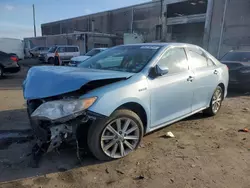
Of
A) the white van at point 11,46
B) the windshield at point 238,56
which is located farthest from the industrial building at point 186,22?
the white van at point 11,46

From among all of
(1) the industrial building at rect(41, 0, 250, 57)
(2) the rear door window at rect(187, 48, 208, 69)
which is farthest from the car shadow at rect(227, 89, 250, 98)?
(1) the industrial building at rect(41, 0, 250, 57)

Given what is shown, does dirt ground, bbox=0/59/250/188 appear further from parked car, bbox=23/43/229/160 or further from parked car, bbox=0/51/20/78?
parked car, bbox=0/51/20/78

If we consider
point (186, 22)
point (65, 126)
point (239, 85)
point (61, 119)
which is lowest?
point (239, 85)

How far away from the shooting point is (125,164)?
318 cm

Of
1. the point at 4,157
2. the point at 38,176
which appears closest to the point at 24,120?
the point at 4,157

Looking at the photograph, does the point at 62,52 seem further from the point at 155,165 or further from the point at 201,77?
the point at 155,165

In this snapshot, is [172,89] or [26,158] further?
[172,89]

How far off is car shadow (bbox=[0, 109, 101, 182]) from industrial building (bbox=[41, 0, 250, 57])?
20.7 meters

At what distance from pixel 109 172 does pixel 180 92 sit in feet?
6.05

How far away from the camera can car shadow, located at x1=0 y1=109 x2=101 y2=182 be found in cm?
296

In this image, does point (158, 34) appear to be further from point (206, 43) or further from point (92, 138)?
point (92, 138)

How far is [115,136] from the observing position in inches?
126

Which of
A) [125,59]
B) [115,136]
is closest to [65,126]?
[115,136]

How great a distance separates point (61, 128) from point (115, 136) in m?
0.74
